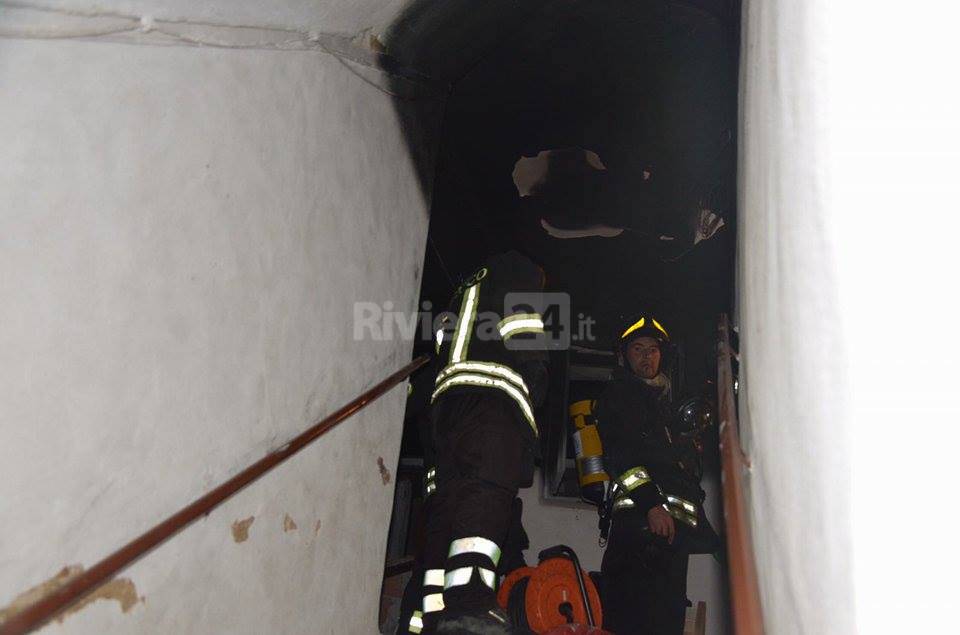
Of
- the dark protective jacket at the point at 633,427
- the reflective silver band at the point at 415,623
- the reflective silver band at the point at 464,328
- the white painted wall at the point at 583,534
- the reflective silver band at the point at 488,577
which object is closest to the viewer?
the reflective silver band at the point at 488,577

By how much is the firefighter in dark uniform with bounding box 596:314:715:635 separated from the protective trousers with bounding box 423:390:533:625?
1.48 metres

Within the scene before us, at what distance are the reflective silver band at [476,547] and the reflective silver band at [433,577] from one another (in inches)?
5.9

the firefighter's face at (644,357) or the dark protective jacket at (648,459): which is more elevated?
the firefighter's face at (644,357)

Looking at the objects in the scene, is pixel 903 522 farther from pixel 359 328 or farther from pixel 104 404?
pixel 359 328

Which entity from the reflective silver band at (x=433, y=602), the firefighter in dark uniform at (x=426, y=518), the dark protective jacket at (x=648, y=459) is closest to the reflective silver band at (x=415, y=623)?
the firefighter in dark uniform at (x=426, y=518)

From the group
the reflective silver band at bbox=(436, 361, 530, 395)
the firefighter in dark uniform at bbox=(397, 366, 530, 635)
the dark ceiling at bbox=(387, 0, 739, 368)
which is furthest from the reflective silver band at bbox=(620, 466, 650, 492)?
the reflective silver band at bbox=(436, 361, 530, 395)

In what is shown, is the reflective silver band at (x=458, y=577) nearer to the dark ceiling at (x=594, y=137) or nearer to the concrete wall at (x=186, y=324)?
the concrete wall at (x=186, y=324)

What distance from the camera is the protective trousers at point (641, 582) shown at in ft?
13.1

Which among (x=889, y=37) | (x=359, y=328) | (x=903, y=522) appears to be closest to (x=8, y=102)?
(x=889, y=37)

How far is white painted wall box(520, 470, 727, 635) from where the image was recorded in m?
5.14

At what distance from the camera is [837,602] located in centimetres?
82

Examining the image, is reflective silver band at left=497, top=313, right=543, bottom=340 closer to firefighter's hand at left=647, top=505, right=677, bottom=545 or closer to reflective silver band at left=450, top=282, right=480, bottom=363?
reflective silver band at left=450, top=282, right=480, bottom=363

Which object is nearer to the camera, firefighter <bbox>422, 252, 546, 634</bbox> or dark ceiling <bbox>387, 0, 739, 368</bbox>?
firefighter <bbox>422, 252, 546, 634</bbox>

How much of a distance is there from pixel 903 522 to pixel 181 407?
1399 mm
